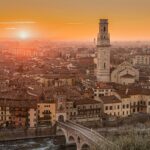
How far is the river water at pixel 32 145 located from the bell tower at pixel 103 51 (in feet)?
28.4

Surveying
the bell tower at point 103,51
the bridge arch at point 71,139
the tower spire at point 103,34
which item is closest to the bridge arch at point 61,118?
the bridge arch at point 71,139

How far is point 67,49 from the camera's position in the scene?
215 ft

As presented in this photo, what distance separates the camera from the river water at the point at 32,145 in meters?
15.1

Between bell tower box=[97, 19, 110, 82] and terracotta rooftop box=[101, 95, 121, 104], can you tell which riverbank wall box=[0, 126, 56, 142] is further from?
bell tower box=[97, 19, 110, 82]

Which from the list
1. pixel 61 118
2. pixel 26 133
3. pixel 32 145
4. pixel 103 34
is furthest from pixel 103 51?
pixel 32 145

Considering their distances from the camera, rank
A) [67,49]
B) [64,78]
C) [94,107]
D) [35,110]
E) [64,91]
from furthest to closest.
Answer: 1. [67,49]
2. [64,78]
3. [64,91]
4. [94,107]
5. [35,110]

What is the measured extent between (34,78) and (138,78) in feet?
16.8

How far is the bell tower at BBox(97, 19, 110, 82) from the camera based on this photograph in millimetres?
24188

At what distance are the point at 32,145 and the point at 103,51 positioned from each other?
9.68m

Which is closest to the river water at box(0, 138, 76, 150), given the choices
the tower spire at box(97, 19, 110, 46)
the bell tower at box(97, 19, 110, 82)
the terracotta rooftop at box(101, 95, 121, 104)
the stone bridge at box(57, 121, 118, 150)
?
the stone bridge at box(57, 121, 118, 150)

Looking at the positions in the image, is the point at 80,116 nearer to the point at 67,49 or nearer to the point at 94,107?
the point at 94,107

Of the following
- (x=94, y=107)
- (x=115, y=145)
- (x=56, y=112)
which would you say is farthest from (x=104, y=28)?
(x=115, y=145)

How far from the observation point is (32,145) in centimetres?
1552

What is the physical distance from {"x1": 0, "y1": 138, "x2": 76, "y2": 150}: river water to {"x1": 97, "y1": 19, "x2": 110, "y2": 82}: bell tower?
8.64 m
